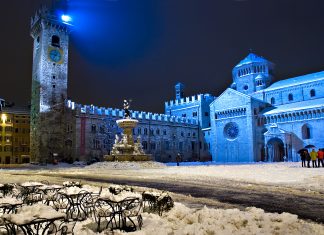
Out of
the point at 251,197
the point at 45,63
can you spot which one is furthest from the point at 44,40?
the point at 251,197

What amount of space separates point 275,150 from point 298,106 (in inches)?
323

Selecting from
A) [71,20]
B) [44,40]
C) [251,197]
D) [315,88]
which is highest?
[71,20]

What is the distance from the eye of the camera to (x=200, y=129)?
68688 millimetres

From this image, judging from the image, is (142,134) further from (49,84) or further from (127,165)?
(127,165)

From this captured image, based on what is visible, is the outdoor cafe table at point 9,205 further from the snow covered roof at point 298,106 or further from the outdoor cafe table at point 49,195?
the snow covered roof at point 298,106

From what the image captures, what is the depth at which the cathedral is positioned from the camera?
47.7 m

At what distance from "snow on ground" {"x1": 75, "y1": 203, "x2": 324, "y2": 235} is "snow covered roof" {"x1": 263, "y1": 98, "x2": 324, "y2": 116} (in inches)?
1722

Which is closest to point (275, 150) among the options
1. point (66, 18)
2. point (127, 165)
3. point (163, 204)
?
point (127, 165)

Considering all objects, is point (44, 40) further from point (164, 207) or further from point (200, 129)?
point (164, 207)

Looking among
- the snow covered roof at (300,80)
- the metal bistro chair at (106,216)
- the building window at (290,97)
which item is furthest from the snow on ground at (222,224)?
the building window at (290,97)

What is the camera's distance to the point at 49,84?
53125 mm

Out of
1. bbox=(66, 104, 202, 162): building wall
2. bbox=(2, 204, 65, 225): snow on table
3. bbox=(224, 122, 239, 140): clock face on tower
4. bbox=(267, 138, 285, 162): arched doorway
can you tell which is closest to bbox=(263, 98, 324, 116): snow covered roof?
bbox=(267, 138, 285, 162): arched doorway

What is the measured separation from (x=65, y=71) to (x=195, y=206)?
51955mm

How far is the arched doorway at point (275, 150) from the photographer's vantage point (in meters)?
47.9
